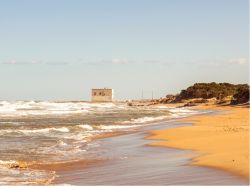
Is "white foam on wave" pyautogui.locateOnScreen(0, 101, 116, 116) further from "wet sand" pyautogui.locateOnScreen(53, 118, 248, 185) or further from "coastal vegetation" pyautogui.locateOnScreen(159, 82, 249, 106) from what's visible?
"wet sand" pyautogui.locateOnScreen(53, 118, 248, 185)

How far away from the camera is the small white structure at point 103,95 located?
161m

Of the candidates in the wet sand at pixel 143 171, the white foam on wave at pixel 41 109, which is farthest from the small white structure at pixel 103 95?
the wet sand at pixel 143 171

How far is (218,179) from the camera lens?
10336mm

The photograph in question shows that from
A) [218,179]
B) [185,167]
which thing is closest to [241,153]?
[185,167]

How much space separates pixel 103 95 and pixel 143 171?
150 metres

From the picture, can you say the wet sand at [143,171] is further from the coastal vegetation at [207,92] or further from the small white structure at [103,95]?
the small white structure at [103,95]

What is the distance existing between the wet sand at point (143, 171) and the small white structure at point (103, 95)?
470 feet

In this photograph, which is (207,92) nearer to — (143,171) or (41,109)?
(41,109)

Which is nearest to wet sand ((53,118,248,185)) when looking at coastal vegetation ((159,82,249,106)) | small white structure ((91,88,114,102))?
coastal vegetation ((159,82,249,106))

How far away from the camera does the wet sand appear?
34.2ft

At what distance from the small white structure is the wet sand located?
14318cm

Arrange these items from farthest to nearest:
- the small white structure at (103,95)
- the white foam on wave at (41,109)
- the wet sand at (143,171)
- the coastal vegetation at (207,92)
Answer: the small white structure at (103,95), the coastal vegetation at (207,92), the white foam on wave at (41,109), the wet sand at (143,171)

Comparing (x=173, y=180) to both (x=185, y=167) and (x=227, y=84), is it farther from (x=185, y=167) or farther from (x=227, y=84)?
(x=227, y=84)

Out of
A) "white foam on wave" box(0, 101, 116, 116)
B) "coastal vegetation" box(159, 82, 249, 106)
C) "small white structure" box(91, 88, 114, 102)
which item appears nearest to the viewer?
"white foam on wave" box(0, 101, 116, 116)
